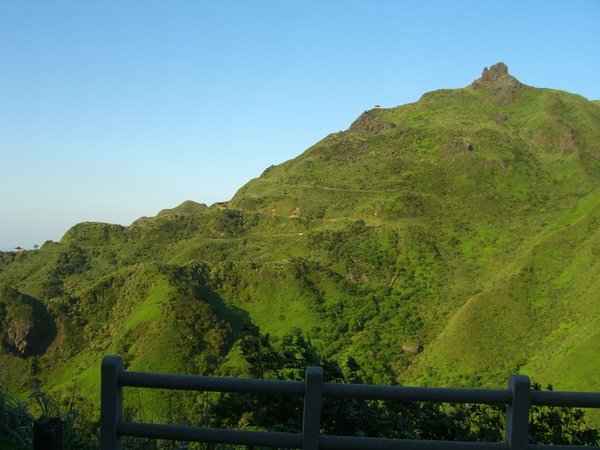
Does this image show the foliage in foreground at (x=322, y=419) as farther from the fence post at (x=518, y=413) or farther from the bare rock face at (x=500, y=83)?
the bare rock face at (x=500, y=83)

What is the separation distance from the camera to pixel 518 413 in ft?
13.3

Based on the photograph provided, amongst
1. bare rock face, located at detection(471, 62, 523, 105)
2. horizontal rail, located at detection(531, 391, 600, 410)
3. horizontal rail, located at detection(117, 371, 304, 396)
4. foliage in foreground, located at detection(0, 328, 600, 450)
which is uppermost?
bare rock face, located at detection(471, 62, 523, 105)

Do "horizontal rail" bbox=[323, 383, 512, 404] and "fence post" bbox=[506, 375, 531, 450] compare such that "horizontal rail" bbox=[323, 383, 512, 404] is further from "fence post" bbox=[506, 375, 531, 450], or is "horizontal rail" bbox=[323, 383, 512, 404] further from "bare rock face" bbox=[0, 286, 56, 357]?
"bare rock face" bbox=[0, 286, 56, 357]

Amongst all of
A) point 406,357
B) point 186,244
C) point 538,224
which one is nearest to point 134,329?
point 406,357

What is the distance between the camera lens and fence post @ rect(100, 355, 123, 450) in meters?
4.21

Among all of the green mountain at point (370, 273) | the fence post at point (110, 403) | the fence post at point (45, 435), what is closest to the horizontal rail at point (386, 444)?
the fence post at point (110, 403)

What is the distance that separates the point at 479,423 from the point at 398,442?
10.8 feet

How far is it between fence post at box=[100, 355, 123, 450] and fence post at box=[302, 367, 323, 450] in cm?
131

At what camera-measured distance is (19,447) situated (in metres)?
5.33

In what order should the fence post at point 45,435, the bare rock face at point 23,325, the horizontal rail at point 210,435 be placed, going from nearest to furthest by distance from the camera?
the fence post at point 45,435, the horizontal rail at point 210,435, the bare rock face at point 23,325

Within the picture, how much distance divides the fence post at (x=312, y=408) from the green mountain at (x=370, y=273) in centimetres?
2259

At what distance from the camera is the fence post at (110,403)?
4.21 meters

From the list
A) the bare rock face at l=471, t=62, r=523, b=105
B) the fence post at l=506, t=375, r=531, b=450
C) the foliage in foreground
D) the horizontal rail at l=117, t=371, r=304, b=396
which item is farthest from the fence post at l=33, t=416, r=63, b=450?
the bare rock face at l=471, t=62, r=523, b=105

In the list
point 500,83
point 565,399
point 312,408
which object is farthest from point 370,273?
point 500,83
